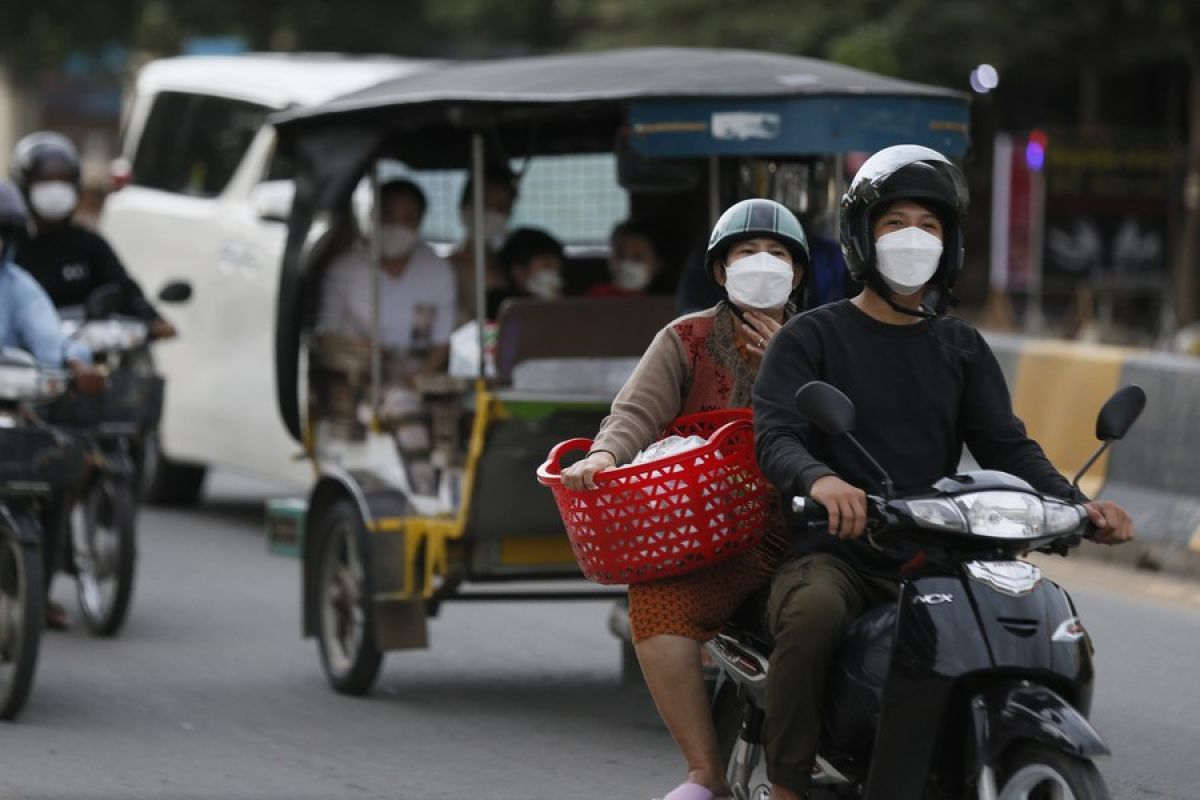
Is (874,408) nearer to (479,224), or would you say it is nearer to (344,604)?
(479,224)

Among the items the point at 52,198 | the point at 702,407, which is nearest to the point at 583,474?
the point at 702,407

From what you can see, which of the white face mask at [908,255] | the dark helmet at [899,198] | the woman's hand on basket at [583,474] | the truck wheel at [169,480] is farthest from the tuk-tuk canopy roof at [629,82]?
the truck wheel at [169,480]

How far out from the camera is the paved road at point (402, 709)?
22.7ft

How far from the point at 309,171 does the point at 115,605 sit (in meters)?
2.14

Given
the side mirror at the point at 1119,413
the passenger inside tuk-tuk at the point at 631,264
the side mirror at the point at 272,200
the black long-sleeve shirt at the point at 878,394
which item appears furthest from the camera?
the side mirror at the point at 272,200

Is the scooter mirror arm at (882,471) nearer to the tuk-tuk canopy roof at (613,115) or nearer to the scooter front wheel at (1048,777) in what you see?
the scooter front wheel at (1048,777)

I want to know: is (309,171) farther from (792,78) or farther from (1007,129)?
(1007,129)

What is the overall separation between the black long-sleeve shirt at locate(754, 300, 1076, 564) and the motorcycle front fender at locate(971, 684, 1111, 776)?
58 centimetres

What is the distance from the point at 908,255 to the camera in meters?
4.80

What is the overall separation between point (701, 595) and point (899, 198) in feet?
3.51

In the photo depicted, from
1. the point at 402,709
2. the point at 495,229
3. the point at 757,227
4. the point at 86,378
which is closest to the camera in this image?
the point at 757,227

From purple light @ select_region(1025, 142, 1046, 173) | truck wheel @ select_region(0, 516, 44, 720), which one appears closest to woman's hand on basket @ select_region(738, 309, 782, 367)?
truck wheel @ select_region(0, 516, 44, 720)

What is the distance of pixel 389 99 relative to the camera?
7.92m

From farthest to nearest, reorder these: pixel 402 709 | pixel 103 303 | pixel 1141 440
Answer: pixel 1141 440 < pixel 103 303 < pixel 402 709
